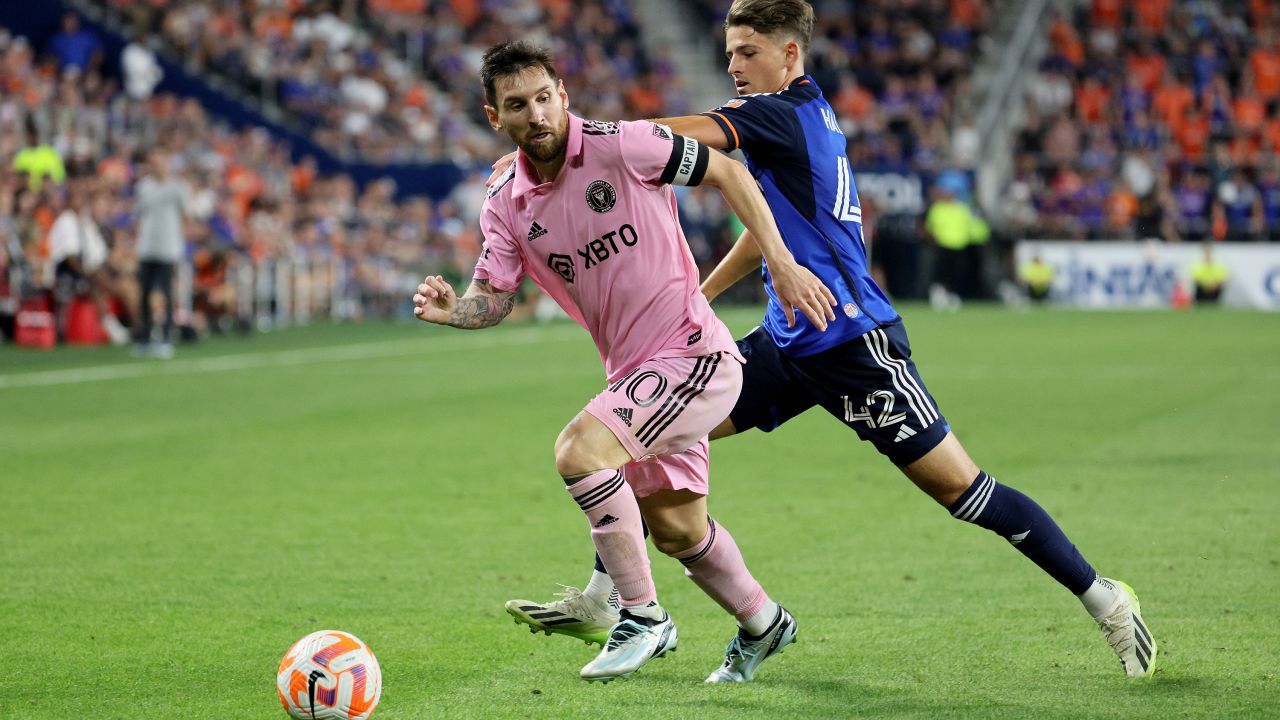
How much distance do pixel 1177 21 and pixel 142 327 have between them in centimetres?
2468

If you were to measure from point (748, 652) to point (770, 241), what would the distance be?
4.41 ft

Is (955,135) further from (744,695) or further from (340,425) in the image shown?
(744,695)

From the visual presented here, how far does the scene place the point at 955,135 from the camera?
111ft

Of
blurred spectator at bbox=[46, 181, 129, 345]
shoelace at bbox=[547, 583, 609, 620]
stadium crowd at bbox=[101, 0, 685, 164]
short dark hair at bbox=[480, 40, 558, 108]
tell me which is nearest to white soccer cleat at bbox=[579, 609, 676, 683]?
shoelace at bbox=[547, 583, 609, 620]

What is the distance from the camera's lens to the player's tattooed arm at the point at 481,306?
5.08m

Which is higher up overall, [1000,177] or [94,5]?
[94,5]

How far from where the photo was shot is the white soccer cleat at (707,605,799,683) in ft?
17.2

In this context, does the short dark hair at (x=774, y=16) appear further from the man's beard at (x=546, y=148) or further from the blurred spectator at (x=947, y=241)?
the blurred spectator at (x=947, y=241)

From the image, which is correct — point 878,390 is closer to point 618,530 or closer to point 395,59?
point 618,530

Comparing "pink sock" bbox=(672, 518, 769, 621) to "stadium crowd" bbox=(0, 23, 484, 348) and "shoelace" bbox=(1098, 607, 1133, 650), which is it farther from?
"stadium crowd" bbox=(0, 23, 484, 348)

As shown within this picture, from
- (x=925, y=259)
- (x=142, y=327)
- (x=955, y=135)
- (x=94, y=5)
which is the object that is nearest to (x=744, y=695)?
(x=142, y=327)

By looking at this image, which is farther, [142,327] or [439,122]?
[439,122]

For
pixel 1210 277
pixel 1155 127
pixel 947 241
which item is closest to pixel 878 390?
pixel 947 241

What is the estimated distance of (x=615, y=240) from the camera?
16.4 ft
